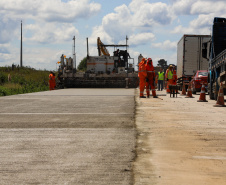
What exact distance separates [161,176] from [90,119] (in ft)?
15.3

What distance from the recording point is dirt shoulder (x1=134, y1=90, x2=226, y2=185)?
3689 millimetres

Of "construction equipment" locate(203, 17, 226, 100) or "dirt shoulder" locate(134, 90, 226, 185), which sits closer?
"dirt shoulder" locate(134, 90, 226, 185)

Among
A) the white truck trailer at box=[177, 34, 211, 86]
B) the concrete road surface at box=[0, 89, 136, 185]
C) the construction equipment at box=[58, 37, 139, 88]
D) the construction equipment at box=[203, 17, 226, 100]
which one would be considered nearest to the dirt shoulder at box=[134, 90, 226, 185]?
the concrete road surface at box=[0, 89, 136, 185]

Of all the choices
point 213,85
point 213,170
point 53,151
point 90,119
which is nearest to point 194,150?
point 213,170

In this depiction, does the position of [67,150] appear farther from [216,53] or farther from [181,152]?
[216,53]

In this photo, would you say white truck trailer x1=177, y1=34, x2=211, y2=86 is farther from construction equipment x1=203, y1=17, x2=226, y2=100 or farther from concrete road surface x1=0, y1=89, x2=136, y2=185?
concrete road surface x1=0, y1=89, x2=136, y2=185

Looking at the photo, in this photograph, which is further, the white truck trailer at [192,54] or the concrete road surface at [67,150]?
the white truck trailer at [192,54]

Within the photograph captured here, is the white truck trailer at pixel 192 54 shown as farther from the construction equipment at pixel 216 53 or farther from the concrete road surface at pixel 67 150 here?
the concrete road surface at pixel 67 150

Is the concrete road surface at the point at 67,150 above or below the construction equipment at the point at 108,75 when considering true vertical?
below

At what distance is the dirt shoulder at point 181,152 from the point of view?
145 inches

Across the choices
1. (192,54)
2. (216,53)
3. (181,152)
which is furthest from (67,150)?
(192,54)

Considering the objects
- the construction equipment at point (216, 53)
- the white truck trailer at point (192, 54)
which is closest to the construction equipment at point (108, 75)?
the white truck trailer at point (192, 54)

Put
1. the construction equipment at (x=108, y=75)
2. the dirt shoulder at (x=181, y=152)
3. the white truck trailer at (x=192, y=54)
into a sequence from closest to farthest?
the dirt shoulder at (x=181, y=152), the white truck trailer at (x=192, y=54), the construction equipment at (x=108, y=75)

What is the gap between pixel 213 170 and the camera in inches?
156
